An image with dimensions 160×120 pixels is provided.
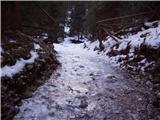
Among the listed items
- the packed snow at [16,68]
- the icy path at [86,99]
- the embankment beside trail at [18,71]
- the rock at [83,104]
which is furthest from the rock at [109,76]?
the packed snow at [16,68]

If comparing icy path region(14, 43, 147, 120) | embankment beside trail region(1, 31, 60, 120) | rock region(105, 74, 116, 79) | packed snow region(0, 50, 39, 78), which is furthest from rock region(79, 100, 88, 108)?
rock region(105, 74, 116, 79)

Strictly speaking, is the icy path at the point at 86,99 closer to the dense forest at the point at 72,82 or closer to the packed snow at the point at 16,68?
the dense forest at the point at 72,82

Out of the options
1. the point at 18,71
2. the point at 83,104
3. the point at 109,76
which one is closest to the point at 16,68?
the point at 18,71

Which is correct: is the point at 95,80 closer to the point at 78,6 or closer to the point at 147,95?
the point at 147,95

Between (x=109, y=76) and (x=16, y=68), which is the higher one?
(x=16, y=68)

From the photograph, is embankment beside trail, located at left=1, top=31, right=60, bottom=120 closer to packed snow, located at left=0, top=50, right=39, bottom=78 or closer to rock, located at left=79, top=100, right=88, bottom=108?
packed snow, located at left=0, top=50, right=39, bottom=78

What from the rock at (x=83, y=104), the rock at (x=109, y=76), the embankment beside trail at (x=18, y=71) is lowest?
the rock at (x=83, y=104)

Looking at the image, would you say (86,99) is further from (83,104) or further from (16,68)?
(16,68)

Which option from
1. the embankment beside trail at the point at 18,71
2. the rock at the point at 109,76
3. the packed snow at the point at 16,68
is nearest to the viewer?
the embankment beside trail at the point at 18,71

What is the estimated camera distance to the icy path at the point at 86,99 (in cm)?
552

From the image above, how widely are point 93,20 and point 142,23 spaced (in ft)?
40.8

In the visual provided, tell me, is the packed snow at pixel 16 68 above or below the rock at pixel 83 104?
above

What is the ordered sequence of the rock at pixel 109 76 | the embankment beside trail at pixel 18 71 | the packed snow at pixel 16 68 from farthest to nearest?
the rock at pixel 109 76
the packed snow at pixel 16 68
the embankment beside trail at pixel 18 71

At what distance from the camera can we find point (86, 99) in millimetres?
6391
